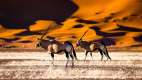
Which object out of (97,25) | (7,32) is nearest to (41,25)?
(7,32)

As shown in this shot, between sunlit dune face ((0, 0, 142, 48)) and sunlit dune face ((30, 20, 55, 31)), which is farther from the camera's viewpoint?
sunlit dune face ((30, 20, 55, 31))

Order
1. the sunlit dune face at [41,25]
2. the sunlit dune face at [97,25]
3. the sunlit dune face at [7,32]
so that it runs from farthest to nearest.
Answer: the sunlit dune face at [41,25] < the sunlit dune face at [7,32] < the sunlit dune face at [97,25]

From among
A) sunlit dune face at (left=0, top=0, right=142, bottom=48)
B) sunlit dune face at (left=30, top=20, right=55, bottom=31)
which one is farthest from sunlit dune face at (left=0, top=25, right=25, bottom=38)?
sunlit dune face at (left=30, top=20, right=55, bottom=31)

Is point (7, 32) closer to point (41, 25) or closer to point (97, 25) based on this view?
point (41, 25)

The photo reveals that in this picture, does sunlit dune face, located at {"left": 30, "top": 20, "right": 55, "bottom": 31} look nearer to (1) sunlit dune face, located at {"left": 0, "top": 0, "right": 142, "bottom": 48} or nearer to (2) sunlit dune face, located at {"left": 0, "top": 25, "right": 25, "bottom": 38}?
(1) sunlit dune face, located at {"left": 0, "top": 0, "right": 142, "bottom": 48}

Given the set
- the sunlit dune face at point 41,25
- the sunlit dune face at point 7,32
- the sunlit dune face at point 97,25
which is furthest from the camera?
the sunlit dune face at point 41,25

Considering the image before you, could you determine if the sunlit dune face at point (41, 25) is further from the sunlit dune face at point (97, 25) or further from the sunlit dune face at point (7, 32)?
the sunlit dune face at point (7, 32)

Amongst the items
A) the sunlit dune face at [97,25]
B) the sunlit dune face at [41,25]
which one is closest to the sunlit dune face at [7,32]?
the sunlit dune face at [97,25]

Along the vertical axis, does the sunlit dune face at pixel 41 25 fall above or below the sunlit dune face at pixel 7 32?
above

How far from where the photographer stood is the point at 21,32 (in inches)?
2512

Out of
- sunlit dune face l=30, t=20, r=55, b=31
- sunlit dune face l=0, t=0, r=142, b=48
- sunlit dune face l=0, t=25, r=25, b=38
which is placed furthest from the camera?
sunlit dune face l=30, t=20, r=55, b=31

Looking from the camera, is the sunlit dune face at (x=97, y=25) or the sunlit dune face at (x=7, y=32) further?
the sunlit dune face at (x=7, y=32)

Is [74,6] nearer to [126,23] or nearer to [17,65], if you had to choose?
[126,23]

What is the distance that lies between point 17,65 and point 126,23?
35.3 m
